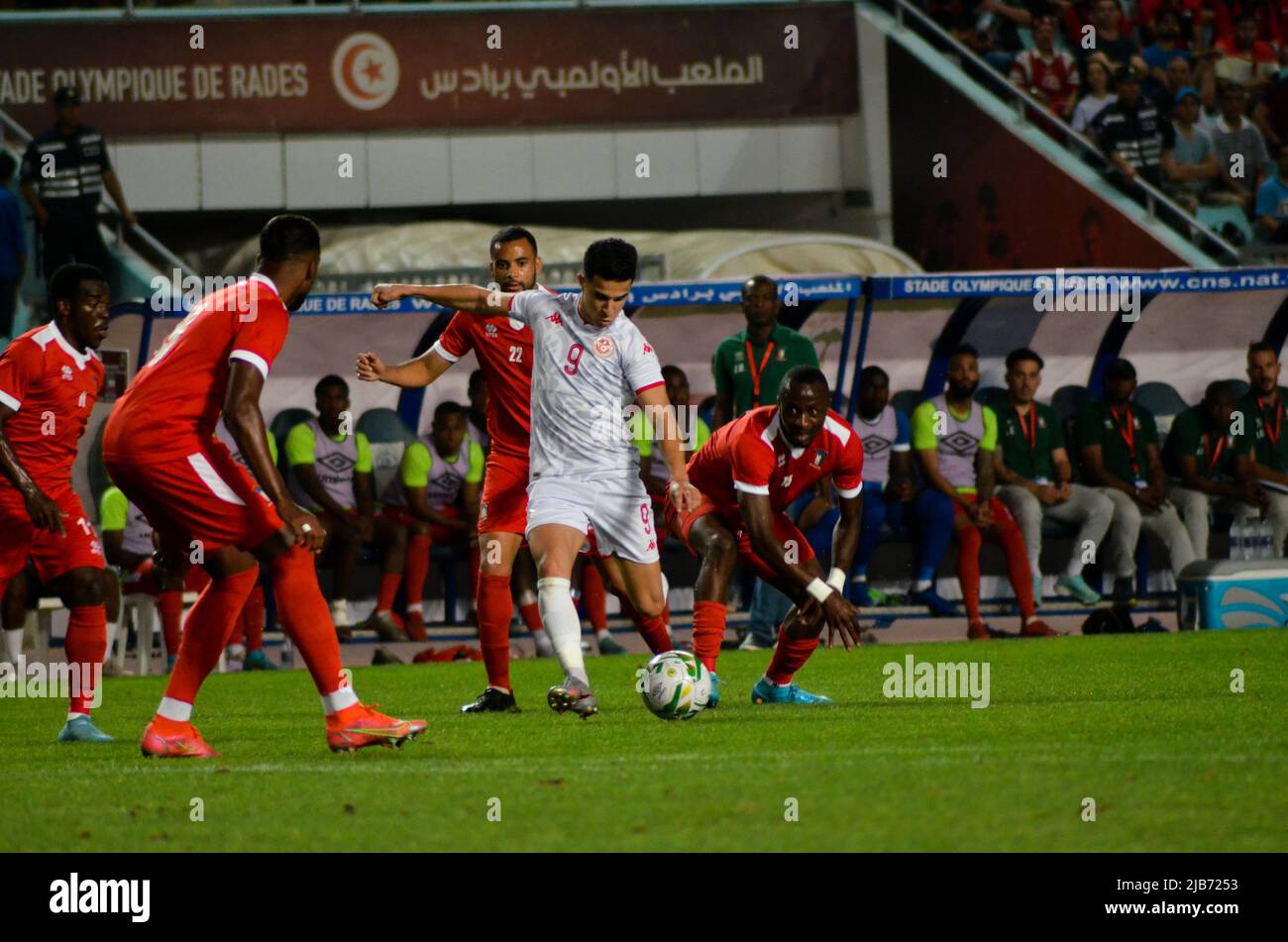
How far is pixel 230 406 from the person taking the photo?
6.81 metres

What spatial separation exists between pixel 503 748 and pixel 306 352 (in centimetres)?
862

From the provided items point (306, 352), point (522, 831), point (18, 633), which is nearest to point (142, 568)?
point (18, 633)

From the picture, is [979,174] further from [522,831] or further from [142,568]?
[522,831]

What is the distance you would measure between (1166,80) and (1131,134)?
5.60 ft

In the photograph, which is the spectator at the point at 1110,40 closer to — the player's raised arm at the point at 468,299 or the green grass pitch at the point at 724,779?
the green grass pitch at the point at 724,779

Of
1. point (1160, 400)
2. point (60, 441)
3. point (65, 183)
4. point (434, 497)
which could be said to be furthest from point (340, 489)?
point (1160, 400)

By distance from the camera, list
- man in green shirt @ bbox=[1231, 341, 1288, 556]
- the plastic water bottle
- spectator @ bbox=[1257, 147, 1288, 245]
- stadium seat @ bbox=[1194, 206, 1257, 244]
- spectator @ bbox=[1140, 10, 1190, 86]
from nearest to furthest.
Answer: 1. man in green shirt @ bbox=[1231, 341, 1288, 556]
2. the plastic water bottle
3. spectator @ bbox=[1257, 147, 1288, 245]
4. stadium seat @ bbox=[1194, 206, 1257, 244]
5. spectator @ bbox=[1140, 10, 1190, 86]

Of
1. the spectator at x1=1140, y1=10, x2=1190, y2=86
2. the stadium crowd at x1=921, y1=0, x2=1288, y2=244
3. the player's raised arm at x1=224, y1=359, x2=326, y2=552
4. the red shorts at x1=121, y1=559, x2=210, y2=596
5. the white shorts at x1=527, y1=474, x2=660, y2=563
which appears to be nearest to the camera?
the player's raised arm at x1=224, y1=359, x2=326, y2=552

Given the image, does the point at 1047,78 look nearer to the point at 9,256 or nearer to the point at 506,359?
the point at 9,256

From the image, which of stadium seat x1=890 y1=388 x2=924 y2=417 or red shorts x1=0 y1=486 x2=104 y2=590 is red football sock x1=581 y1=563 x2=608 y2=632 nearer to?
stadium seat x1=890 y1=388 x2=924 y2=417

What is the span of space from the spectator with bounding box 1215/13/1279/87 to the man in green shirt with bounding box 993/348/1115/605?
9411mm

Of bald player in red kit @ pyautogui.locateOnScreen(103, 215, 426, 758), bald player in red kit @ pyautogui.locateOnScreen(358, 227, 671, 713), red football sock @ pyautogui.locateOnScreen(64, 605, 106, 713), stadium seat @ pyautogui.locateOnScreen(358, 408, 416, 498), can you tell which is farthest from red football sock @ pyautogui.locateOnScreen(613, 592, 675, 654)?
stadium seat @ pyautogui.locateOnScreen(358, 408, 416, 498)

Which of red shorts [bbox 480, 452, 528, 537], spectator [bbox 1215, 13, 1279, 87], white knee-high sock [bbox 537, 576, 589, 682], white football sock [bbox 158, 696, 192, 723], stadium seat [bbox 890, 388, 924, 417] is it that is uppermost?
spectator [bbox 1215, 13, 1279, 87]

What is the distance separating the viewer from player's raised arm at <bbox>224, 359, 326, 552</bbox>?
22.2 feet
